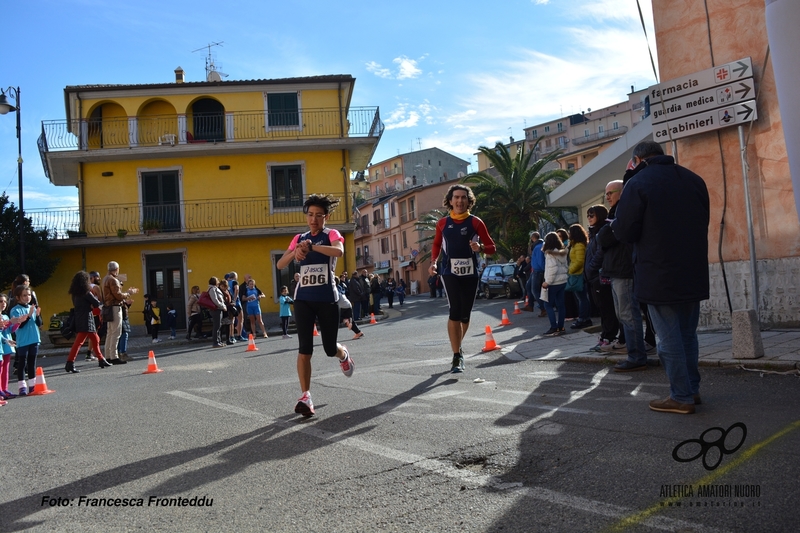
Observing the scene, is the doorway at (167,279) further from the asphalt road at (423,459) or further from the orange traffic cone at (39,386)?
the asphalt road at (423,459)

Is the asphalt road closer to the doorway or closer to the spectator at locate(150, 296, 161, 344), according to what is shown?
the spectator at locate(150, 296, 161, 344)

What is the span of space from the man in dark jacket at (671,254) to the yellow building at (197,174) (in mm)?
24957

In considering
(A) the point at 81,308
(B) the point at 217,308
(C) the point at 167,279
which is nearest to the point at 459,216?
(A) the point at 81,308

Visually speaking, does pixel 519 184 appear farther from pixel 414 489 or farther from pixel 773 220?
pixel 414 489

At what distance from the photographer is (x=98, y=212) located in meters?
29.5

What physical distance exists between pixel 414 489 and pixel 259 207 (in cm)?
2754

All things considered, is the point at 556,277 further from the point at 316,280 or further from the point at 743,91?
the point at 316,280

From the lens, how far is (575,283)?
1252cm

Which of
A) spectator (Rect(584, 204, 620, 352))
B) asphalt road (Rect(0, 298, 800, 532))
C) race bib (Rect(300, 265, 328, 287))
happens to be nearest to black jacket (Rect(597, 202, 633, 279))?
spectator (Rect(584, 204, 620, 352))

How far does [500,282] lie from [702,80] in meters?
25.0

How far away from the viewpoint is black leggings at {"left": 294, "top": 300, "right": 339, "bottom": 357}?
20.4 ft

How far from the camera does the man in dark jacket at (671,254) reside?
498cm

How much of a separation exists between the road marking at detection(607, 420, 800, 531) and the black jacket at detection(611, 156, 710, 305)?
1138 millimetres

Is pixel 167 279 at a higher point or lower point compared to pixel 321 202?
higher
